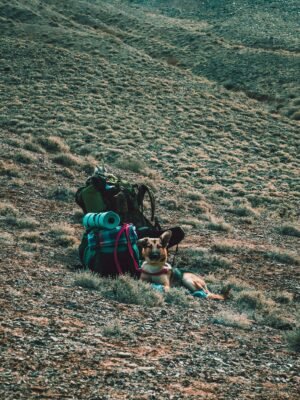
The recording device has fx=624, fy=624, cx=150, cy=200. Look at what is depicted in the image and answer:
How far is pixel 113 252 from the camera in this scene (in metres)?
9.17

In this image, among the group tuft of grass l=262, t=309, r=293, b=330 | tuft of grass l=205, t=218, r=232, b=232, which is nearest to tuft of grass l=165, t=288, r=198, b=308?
tuft of grass l=262, t=309, r=293, b=330

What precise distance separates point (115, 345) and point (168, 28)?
5886 centimetres

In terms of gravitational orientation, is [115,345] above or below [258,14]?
below

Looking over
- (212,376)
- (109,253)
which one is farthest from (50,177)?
(212,376)

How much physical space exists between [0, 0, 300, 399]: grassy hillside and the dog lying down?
600mm

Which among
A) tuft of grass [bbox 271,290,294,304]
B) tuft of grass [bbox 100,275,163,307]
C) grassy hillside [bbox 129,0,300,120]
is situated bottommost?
tuft of grass [bbox 271,290,294,304]

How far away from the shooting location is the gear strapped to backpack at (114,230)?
921 cm

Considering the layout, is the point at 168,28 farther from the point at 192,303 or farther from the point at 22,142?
the point at 192,303

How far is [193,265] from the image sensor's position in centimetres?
1177

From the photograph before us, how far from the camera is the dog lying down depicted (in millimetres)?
9156

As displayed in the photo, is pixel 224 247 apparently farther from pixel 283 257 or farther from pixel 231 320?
pixel 231 320

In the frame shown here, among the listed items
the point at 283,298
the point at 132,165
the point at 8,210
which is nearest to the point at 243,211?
the point at 132,165

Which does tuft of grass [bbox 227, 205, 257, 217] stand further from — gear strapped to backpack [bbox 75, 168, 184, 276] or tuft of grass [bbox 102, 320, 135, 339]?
tuft of grass [bbox 102, 320, 135, 339]

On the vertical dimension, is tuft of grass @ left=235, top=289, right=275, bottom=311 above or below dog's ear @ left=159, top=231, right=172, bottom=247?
below
